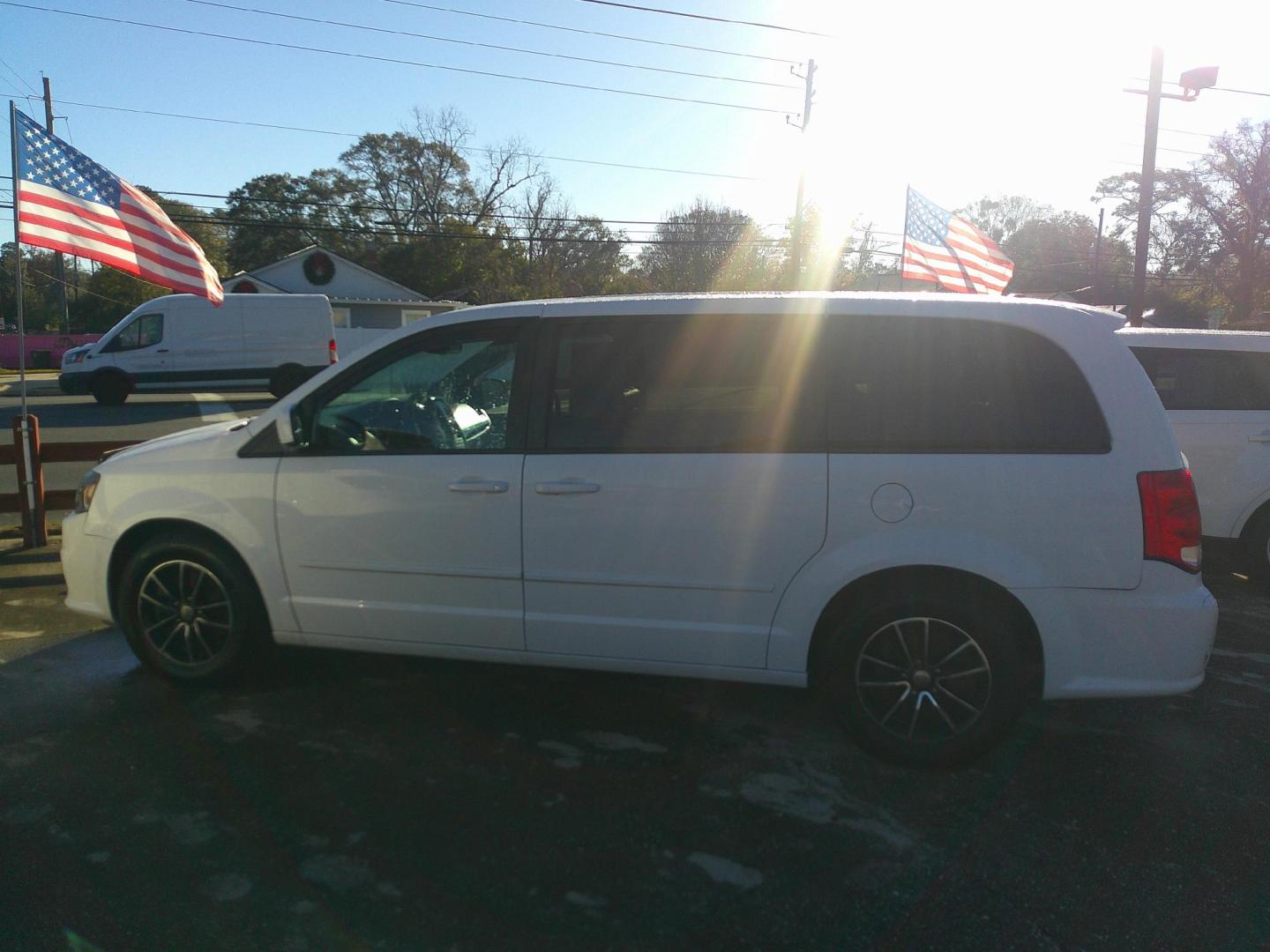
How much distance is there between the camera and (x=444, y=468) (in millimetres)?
3951

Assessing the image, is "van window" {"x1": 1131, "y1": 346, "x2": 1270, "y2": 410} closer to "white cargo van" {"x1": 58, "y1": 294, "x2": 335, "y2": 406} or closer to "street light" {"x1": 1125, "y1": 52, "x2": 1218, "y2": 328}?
"street light" {"x1": 1125, "y1": 52, "x2": 1218, "y2": 328}

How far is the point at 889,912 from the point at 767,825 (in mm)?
567

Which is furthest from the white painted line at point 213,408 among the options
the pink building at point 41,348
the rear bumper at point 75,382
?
the pink building at point 41,348

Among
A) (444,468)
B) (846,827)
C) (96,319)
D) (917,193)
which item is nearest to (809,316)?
(444,468)

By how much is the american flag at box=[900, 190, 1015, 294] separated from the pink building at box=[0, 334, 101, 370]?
126 feet

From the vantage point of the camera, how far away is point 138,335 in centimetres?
2173

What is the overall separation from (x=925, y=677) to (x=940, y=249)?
413 inches

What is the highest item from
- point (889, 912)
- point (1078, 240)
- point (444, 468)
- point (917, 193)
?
point (1078, 240)

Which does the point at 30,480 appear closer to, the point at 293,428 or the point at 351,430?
the point at 293,428

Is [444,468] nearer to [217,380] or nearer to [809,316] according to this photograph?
[809,316]

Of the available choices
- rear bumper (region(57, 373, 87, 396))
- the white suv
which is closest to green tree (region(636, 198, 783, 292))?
rear bumper (region(57, 373, 87, 396))

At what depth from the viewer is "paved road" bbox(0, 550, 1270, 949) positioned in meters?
2.72

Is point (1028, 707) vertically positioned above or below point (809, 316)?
below

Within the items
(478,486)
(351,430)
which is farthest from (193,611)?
(478,486)
